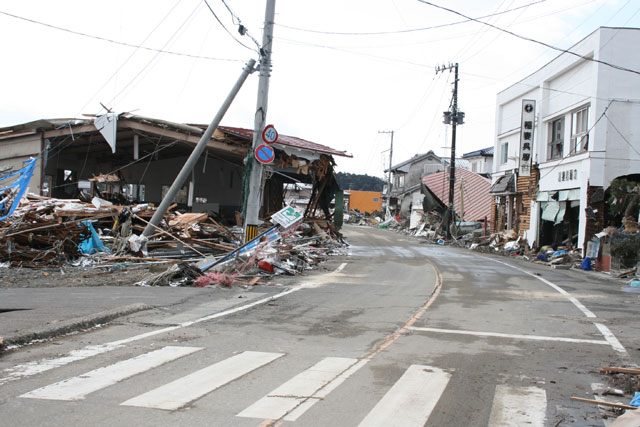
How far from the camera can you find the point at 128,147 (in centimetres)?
2734

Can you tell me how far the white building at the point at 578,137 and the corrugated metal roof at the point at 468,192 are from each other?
11.0 metres

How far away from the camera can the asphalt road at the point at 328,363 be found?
4773 mm

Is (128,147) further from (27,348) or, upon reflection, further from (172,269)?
Result: (27,348)

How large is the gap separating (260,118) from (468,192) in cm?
3440

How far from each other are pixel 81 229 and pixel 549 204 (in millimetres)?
21628

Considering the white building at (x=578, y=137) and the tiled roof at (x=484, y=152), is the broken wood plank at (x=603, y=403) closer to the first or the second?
the white building at (x=578, y=137)

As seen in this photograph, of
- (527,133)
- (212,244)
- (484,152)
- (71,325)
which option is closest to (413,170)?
(484,152)

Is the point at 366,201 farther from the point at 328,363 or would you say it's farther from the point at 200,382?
the point at 200,382

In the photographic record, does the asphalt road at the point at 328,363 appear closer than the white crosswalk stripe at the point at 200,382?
Yes

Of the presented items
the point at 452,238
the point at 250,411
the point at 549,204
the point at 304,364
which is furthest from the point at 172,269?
the point at 452,238

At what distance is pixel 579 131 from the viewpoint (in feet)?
81.7

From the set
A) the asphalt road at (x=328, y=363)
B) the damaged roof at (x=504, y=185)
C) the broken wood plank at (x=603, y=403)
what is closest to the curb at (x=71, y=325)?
the asphalt road at (x=328, y=363)

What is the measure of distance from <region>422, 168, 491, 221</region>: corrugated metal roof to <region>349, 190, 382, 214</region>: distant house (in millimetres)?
47840

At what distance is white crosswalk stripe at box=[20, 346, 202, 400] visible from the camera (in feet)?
16.7
